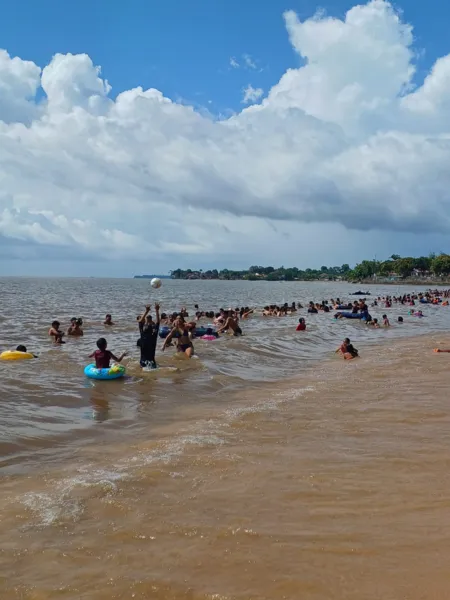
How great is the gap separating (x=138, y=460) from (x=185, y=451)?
65 cm

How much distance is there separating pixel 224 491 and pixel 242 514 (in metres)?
0.59

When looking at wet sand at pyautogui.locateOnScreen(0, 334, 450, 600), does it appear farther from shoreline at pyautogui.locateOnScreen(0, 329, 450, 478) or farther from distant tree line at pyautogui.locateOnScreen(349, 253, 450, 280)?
distant tree line at pyautogui.locateOnScreen(349, 253, 450, 280)

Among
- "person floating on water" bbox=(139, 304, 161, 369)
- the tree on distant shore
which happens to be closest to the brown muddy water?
"person floating on water" bbox=(139, 304, 161, 369)

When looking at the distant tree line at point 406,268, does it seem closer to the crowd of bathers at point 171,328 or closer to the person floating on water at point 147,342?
the crowd of bathers at point 171,328

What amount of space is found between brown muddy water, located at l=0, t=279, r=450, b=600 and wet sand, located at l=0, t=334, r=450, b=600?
0.02m

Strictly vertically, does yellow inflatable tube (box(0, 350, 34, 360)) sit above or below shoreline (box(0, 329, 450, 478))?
above

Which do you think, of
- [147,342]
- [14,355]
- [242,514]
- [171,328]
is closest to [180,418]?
[242,514]

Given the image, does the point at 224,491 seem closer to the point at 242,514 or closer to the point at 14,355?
the point at 242,514

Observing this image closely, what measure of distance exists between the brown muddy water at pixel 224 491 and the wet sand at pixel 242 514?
0.02 metres

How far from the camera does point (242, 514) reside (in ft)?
15.5

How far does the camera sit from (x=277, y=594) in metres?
3.46

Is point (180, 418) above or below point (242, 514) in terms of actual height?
below

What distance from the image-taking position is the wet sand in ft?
11.9

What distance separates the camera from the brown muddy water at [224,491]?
368 cm
